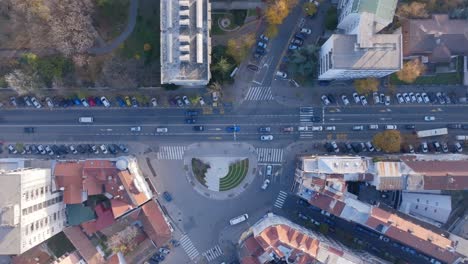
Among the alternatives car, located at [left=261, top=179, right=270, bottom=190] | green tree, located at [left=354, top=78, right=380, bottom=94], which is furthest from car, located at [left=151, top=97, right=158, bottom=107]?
green tree, located at [left=354, top=78, right=380, bottom=94]

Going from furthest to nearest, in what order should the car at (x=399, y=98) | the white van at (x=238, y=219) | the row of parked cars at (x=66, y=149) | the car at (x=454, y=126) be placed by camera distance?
1. the row of parked cars at (x=66, y=149)
2. the white van at (x=238, y=219)
3. the car at (x=454, y=126)
4. the car at (x=399, y=98)

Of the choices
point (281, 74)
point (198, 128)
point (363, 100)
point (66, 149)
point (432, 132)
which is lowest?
point (66, 149)

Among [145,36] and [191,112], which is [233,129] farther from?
[145,36]

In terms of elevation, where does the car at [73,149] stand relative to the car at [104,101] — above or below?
below

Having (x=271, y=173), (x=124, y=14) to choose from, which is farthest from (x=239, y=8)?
(x=271, y=173)

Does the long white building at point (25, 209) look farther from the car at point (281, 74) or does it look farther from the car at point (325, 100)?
the car at point (325, 100)

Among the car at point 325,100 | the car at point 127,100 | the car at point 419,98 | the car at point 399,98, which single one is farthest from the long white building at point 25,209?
the car at point 419,98

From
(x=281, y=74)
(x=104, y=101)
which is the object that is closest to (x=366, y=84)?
(x=281, y=74)
